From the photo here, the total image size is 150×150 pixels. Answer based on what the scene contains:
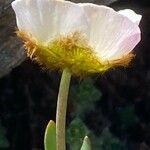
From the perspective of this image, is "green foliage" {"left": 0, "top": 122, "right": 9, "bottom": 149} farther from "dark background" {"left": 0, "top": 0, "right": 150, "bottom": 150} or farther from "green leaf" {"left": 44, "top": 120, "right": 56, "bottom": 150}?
"green leaf" {"left": 44, "top": 120, "right": 56, "bottom": 150}

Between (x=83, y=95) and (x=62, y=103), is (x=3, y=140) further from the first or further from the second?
(x=62, y=103)

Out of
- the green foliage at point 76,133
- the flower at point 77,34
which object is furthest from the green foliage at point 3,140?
the flower at point 77,34

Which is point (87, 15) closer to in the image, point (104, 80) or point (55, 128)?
point (55, 128)

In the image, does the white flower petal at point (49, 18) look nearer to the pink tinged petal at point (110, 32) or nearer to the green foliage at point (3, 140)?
the pink tinged petal at point (110, 32)

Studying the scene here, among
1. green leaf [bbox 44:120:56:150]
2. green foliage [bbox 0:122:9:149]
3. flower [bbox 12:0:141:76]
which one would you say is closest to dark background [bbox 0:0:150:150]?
green foliage [bbox 0:122:9:149]

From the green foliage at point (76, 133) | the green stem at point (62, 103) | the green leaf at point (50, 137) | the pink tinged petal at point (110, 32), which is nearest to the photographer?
the pink tinged petal at point (110, 32)

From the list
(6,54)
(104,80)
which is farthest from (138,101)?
(6,54)

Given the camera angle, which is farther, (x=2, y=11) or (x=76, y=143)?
(x=76, y=143)

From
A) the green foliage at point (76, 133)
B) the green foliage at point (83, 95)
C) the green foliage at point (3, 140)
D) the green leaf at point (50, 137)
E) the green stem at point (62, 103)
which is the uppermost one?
the green stem at point (62, 103)
